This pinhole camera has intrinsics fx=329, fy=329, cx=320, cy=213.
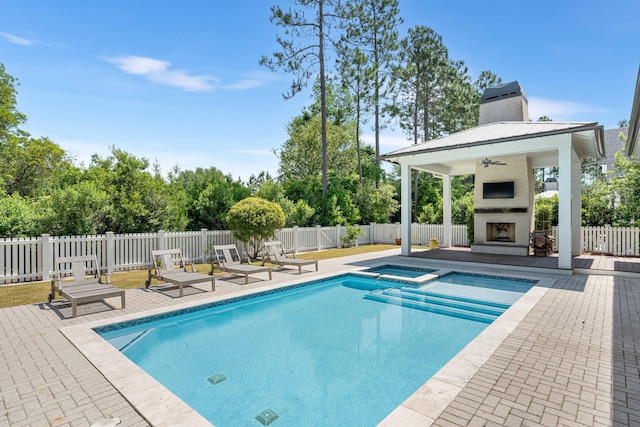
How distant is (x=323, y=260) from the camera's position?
41.9ft

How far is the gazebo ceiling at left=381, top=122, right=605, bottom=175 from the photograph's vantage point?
30.9 ft

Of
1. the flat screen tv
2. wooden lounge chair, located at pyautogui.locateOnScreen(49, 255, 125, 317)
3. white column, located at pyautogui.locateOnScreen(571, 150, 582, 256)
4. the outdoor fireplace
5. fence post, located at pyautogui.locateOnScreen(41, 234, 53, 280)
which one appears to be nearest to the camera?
wooden lounge chair, located at pyautogui.locateOnScreen(49, 255, 125, 317)

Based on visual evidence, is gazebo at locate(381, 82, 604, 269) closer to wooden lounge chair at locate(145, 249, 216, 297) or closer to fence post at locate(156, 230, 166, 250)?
wooden lounge chair at locate(145, 249, 216, 297)

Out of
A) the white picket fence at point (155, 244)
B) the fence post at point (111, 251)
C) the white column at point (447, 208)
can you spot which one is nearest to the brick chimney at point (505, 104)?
the white column at point (447, 208)

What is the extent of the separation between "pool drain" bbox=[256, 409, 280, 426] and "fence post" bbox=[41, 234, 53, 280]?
8.56 metres

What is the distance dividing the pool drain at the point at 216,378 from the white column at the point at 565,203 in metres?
9.88

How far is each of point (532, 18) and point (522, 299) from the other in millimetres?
12315

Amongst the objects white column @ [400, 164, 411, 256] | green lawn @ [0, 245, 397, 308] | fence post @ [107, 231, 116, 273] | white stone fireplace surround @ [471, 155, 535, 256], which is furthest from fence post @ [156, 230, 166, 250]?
white stone fireplace surround @ [471, 155, 535, 256]

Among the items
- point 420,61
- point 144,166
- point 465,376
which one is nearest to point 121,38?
point 144,166

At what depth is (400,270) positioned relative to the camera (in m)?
11.3

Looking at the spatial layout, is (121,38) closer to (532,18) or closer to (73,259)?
(73,259)

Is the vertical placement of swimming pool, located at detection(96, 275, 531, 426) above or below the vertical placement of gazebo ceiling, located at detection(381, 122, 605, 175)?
below

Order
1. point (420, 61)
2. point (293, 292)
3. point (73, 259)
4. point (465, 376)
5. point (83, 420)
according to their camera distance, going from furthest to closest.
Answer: point (420, 61)
point (293, 292)
point (73, 259)
point (465, 376)
point (83, 420)

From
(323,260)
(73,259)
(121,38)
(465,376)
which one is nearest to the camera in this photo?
(465,376)
